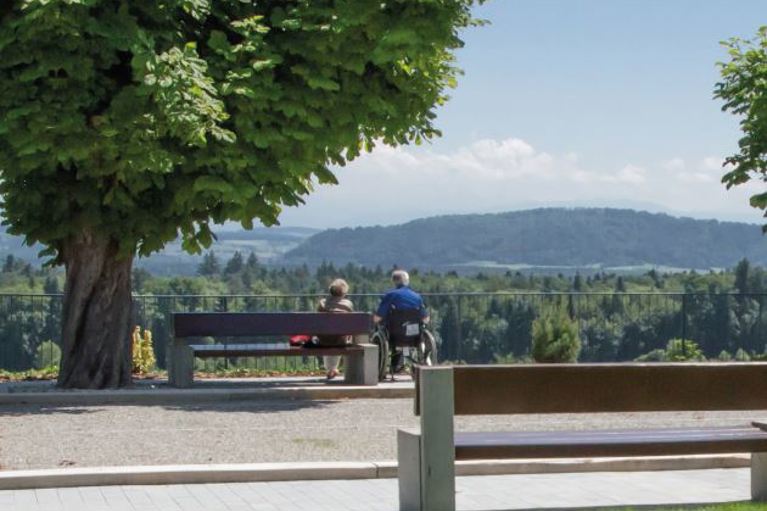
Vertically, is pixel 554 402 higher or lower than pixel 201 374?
higher

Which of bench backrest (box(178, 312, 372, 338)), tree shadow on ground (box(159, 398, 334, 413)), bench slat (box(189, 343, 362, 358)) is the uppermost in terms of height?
bench backrest (box(178, 312, 372, 338))

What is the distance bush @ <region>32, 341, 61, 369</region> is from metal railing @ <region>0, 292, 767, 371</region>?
0.07ft

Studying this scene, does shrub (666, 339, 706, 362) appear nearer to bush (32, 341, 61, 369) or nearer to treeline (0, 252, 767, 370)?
treeline (0, 252, 767, 370)

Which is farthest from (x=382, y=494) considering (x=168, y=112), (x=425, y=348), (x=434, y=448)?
(x=425, y=348)

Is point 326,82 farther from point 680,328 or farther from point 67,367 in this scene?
point 680,328

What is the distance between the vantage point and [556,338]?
86.0ft

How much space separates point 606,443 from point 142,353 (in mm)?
15659

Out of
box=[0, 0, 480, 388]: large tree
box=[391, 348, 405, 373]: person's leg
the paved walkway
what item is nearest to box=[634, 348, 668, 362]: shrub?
box=[391, 348, 405, 373]: person's leg

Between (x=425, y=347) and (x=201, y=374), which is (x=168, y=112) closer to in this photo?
(x=425, y=347)

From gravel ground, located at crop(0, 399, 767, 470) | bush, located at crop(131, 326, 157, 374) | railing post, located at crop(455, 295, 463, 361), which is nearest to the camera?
gravel ground, located at crop(0, 399, 767, 470)

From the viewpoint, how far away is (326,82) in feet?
62.8

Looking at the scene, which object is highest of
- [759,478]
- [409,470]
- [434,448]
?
[434,448]

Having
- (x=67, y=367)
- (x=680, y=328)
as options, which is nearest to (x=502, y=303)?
(x=680, y=328)

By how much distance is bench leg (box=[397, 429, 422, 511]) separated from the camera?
9.59 meters
